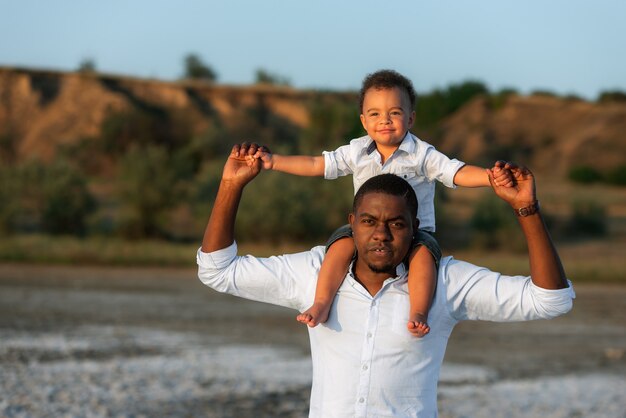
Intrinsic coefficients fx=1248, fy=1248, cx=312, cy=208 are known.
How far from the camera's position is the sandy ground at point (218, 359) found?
12.6m

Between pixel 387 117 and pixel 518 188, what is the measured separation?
3.44ft

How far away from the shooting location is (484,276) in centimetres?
432

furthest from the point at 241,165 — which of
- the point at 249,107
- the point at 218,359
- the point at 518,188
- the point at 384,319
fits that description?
the point at 249,107

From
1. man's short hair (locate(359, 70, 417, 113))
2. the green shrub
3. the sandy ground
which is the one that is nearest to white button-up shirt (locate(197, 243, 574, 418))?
man's short hair (locate(359, 70, 417, 113))

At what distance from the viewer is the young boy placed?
4.39 meters

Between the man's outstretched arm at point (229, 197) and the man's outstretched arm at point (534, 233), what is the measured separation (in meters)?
0.91

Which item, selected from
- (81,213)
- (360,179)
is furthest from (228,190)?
(81,213)

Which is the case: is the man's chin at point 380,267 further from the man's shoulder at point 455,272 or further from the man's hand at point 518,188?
the man's hand at point 518,188

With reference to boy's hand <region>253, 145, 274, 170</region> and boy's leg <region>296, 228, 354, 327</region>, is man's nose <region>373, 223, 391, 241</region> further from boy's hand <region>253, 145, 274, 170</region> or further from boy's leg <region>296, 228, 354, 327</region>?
boy's hand <region>253, 145, 274, 170</region>

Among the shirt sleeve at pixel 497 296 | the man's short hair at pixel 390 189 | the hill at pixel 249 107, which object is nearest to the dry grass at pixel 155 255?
the hill at pixel 249 107

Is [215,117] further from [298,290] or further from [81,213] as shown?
[298,290]

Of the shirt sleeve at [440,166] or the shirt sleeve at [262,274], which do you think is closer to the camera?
the shirt sleeve at [262,274]

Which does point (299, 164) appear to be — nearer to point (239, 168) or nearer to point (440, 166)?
point (239, 168)

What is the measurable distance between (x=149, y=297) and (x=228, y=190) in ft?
64.1
